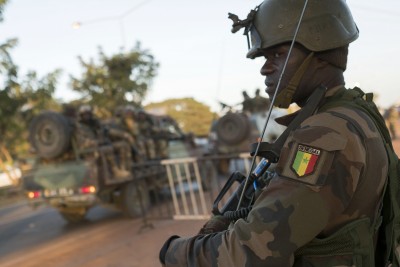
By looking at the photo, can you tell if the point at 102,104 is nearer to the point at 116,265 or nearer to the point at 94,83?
the point at 94,83

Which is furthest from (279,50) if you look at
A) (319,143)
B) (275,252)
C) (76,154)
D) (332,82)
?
(76,154)

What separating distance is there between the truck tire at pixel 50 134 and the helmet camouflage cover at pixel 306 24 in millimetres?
6143

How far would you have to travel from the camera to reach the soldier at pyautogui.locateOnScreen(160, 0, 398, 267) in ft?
3.87

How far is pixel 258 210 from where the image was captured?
122 cm

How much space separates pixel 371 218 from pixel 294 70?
58 centimetres

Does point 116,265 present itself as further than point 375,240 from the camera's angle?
Yes

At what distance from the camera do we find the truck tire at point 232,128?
10547 millimetres

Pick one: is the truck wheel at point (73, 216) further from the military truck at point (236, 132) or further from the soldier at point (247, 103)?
the soldier at point (247, 103)

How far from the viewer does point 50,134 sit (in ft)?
24.2

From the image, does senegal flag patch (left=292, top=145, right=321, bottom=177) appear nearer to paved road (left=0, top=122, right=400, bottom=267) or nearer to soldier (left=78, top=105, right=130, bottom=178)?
paved road (left=0, top=122, right=400, bottom=267)

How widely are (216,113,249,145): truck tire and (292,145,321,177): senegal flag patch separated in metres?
9.32

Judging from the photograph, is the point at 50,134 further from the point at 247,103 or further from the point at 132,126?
the point at 247,103

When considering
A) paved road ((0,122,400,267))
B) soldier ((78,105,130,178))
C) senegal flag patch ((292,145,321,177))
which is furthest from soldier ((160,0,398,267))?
soldier ((78,105,130,178))

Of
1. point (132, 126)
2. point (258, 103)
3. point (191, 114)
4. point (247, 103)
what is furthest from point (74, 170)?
point (191, 114)
